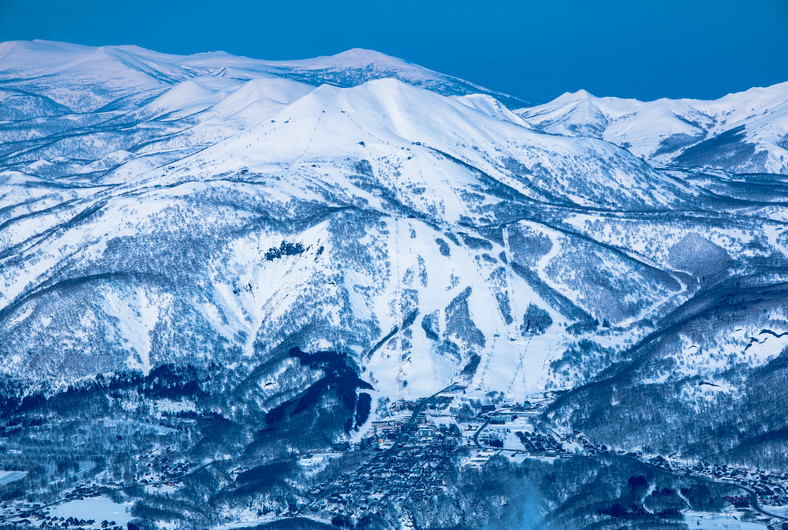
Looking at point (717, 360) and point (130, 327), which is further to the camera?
point (130, 327)

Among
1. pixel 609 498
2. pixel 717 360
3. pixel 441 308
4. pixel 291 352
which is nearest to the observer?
pixel 609 498

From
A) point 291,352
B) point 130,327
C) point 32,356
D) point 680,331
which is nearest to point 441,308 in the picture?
point 291,352

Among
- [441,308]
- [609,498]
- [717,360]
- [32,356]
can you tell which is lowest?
[609,498]

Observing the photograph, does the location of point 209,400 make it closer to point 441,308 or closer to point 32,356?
point 32,356

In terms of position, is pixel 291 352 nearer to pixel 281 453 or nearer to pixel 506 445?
pixel 281 453

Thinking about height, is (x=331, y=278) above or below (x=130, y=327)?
above

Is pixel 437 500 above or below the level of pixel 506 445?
below

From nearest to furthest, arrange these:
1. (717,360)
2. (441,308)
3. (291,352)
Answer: (717,360)
(291,352)
(441,308)

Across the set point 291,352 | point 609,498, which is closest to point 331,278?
point 291,352

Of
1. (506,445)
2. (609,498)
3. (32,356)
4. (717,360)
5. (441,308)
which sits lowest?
(609,498)
